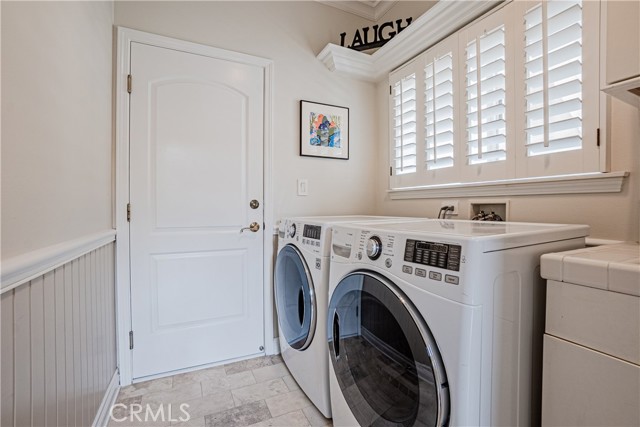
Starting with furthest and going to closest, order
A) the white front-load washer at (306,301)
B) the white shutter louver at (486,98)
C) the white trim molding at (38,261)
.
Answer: the white shutter louver at (486,98)
the white front-load washer at (306,301)
the white trim molding at (38,261)

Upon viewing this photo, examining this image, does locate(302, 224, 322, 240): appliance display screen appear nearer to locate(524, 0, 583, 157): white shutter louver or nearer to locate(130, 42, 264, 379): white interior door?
locate(130, 42, 264, 379): white interior door

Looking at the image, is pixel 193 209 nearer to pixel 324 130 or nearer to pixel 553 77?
pixel 324 130

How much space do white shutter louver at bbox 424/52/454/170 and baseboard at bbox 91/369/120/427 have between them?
7.23 feet

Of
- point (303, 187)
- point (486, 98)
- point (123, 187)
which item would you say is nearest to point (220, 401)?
point (123, 187)

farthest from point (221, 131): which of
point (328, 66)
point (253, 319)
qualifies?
point (253, 319)

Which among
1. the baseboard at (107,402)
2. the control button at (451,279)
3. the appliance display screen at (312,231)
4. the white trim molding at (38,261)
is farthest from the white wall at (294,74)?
the control button at (451,279)

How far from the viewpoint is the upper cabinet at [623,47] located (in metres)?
0.74

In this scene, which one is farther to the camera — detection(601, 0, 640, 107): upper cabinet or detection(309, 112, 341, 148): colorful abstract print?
detection(309, 112, 341, 148): colorful abstract print

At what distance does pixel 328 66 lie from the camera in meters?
2.24

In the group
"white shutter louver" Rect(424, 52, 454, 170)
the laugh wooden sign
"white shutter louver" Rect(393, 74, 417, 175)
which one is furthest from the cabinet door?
the laugh wooden sign

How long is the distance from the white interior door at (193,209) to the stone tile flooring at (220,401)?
136mm

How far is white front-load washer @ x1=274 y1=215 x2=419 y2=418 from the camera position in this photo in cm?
132

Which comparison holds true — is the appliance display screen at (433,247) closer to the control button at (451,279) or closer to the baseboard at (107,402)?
the control button at (451,279)

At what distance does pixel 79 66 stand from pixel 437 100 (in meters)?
1.81
